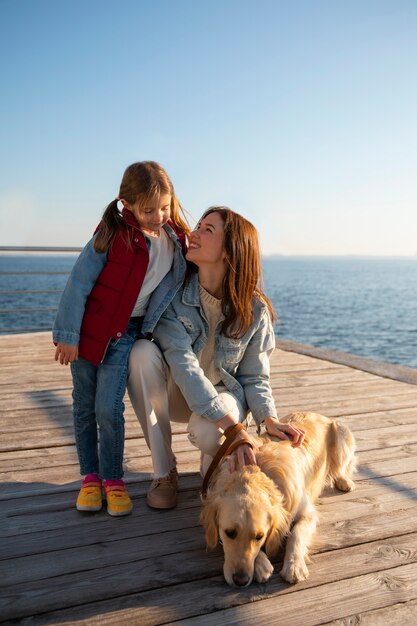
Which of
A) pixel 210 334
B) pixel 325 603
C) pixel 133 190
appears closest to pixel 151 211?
pixel 133 190

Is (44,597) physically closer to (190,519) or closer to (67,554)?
(67,554)

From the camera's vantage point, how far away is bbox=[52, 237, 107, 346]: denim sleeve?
2.59 meters

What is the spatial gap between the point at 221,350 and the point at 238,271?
0.40 m

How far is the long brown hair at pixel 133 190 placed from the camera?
269 centimetres

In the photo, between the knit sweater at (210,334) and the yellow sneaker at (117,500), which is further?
the knit sweater at (210,334)

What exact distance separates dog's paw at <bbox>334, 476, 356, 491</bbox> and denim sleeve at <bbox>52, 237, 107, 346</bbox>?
1448 millimetres

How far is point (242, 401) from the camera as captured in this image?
2.88 m

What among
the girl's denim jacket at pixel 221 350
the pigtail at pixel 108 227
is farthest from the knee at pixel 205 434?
the pigtail at pixel 108 227

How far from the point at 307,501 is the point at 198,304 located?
40.5 inches

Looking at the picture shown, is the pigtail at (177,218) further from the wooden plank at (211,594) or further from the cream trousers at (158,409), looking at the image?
the wooden plank at (211,594)

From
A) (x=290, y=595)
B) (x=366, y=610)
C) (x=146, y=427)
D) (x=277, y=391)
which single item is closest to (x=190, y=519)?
(x=146, y=427)

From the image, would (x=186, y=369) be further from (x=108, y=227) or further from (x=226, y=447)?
(x=108, y=227)

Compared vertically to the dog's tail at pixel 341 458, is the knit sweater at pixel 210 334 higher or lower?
higher

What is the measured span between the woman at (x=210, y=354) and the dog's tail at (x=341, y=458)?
384 mm
